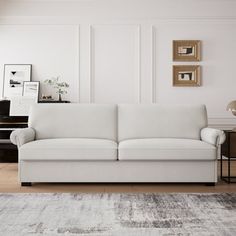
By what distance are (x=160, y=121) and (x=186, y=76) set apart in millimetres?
1839

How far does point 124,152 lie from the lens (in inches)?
157

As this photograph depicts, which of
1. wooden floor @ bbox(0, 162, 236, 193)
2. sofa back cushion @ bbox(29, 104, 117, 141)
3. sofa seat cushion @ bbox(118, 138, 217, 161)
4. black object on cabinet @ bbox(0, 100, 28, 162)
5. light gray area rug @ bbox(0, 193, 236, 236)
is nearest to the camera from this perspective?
light gray area rug @ bbox(0, 193, 236, 236)

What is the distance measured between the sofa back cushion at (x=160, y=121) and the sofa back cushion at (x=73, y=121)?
0.13 metres

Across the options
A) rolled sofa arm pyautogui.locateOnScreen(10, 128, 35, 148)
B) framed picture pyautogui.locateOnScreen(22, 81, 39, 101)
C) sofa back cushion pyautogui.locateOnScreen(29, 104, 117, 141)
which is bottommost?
rolled sofa arm pyautogui.locateOnScreen(10, 128, 35, 148)

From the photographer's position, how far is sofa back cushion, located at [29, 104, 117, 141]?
14.9ft

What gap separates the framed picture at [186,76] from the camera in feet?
20.4

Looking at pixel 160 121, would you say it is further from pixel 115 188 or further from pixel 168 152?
pixel 115 188

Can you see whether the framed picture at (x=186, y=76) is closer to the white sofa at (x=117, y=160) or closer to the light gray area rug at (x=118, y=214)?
the white sofa at (x=117, y=160)

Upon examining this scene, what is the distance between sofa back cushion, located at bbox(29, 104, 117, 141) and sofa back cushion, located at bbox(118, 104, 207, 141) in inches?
5.3

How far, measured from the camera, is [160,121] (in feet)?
15.1

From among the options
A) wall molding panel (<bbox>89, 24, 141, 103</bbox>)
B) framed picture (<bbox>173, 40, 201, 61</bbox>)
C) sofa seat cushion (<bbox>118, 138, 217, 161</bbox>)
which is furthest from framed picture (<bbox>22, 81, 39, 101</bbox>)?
sofa seat cushion (<bbox>118, 138, 217, 161</bbox>)

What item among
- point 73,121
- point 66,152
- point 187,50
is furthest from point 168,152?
point 187,50

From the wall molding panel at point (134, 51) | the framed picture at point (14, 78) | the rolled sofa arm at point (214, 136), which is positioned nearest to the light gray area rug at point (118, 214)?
the rolled sofa arm at point (214, 136)

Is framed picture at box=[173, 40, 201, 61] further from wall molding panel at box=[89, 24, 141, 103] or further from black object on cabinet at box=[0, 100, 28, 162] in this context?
black object on cabinet at box=[0, 100, 28, 162]
